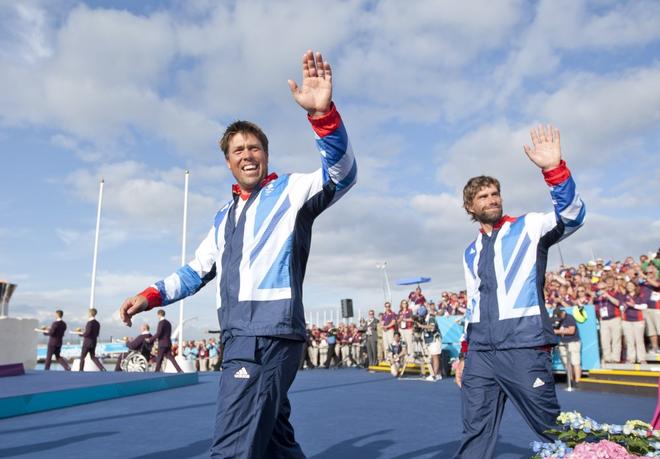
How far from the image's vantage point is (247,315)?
2264mm

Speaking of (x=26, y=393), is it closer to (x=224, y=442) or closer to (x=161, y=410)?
(x=161, y=410)

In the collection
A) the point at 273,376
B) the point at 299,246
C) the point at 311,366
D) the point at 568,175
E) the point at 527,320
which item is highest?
the point at 568,175

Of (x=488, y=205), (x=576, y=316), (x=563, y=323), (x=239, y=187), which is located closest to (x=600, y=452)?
(x=488, y=205)

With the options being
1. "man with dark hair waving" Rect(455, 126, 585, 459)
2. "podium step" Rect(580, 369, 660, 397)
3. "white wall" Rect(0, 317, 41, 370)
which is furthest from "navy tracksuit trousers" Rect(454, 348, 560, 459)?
"white wall" Rect(0, 317, 41, 370)

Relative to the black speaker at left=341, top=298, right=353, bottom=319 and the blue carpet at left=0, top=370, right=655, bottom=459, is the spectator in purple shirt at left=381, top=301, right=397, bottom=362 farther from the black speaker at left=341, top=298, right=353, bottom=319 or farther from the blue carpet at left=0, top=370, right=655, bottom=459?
the blue carpet at left=0, top=370, right=655, bottom=459

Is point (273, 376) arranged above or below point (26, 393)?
above

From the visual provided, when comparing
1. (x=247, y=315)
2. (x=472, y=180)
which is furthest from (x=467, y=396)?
(x=247, y=315)

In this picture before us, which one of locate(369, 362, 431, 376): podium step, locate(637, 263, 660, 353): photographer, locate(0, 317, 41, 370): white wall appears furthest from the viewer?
locate(369, 362, 431, 376): podium step

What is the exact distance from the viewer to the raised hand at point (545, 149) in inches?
116

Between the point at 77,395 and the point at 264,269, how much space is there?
26.3ft

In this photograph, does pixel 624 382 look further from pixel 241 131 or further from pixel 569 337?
pixel 241 131

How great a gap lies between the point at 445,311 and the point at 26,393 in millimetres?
12616

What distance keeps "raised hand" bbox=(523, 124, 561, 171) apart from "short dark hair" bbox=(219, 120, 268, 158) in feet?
5.01

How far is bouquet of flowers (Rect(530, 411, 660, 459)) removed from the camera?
2002 millimetres
